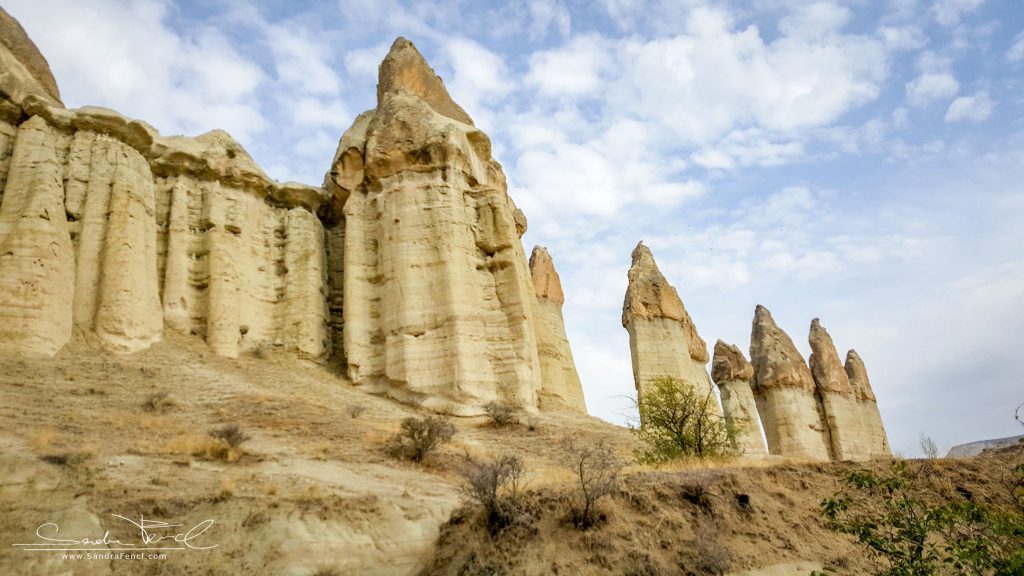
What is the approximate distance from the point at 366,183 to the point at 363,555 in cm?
2050

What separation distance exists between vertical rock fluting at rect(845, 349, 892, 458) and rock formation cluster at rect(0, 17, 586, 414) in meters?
19.3

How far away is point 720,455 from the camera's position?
1673cm

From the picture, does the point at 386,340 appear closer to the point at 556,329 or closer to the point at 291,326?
the point at 291,326

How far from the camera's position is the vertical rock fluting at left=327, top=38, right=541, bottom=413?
2473 cm

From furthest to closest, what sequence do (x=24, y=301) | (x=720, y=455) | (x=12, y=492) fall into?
(x=24, y=301), (x=720, y=455), (x=12, y=492)

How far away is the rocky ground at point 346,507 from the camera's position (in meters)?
10.2

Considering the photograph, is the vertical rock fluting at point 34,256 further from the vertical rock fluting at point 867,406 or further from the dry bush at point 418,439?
the vertical rock fluting at point 867,406

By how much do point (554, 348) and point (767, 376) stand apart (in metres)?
12.7

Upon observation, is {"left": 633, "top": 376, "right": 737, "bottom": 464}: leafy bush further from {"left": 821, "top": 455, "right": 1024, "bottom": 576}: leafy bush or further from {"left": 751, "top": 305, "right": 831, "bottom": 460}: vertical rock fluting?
{"left": 751, "top": 305, "right": 831, "bottom": 460}: vertical rock fluting

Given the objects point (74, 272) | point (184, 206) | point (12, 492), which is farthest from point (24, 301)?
point (12, 492)

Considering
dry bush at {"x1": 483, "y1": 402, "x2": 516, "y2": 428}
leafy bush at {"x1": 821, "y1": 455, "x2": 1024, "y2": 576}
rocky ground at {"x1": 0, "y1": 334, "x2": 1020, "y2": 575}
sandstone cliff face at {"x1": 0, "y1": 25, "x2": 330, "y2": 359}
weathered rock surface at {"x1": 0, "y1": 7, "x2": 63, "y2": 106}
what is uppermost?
weathered rock surface at {"x1": 0, "y1": 7, "x2": 63, "y2": 106}

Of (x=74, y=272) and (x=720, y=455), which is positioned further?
(x=74, y=272)

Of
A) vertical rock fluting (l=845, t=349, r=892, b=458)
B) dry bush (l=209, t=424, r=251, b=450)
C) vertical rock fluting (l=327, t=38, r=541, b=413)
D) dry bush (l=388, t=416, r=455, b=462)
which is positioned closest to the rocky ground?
dry bush (l=209, t=424, r=251, b=450)

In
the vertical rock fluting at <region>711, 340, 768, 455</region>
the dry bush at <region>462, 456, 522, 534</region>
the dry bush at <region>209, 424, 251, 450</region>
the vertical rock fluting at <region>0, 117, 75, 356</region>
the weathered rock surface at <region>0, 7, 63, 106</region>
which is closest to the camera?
the dry bush at <region>462, 456, 522, 534</region>
